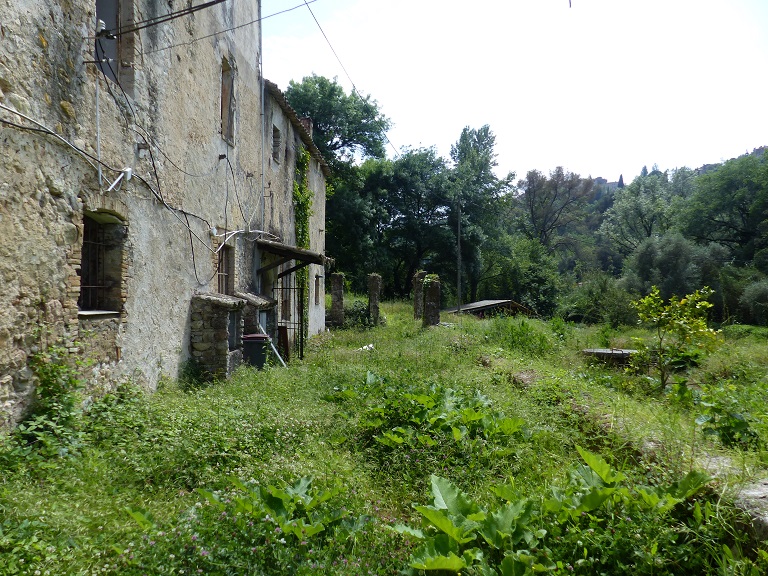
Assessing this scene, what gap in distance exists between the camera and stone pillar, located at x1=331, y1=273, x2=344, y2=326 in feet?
70.3

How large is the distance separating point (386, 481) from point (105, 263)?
423cm

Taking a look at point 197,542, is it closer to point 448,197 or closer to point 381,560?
point 381,560

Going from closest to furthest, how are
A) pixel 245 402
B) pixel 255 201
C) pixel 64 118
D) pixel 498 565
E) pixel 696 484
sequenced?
pixel 498 565 → pixel 696 484 → pixel 64 118 → pixel 245 402 → pixel 255 201

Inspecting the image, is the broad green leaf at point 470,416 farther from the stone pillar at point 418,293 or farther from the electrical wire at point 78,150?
the stone pillar at point 418,293

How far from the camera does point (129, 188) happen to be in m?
6.38

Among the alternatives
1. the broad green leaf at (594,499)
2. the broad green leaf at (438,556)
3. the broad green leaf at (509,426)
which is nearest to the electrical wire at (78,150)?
the broad green leaf at (438,556)

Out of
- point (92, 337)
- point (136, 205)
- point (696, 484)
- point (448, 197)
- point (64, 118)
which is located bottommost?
point (696, 484)

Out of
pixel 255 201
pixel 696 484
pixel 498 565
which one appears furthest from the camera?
pixel 255 201

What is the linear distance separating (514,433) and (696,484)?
2.22 m

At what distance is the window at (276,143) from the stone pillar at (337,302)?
8491 mm

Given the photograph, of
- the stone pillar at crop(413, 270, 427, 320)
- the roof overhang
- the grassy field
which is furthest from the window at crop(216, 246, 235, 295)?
the stone pillar at crop(413, 270, 427, 320)

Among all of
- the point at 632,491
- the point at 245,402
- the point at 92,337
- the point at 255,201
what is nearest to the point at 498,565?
the point at 632,491

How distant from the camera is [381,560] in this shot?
3.23 meters

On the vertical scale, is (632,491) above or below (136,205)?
below
